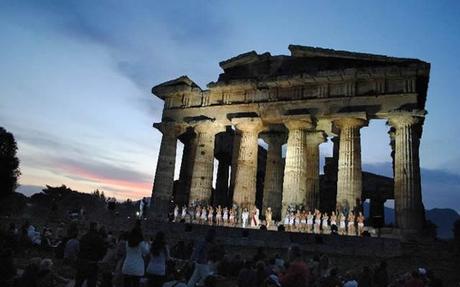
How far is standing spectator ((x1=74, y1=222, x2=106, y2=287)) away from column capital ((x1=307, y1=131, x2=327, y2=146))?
21.6 metres

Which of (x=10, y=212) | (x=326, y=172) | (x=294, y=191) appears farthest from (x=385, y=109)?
(x=10, y=212)

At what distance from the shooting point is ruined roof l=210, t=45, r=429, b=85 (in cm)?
2400

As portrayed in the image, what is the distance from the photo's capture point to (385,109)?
2308 cm

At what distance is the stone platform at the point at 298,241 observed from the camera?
1728 centimetres

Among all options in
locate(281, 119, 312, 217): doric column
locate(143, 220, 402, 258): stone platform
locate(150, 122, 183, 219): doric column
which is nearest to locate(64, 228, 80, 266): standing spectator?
locate(143, 220, 402, 258): stone platform

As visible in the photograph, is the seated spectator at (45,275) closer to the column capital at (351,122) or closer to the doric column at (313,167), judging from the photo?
the column capital at (351,122)

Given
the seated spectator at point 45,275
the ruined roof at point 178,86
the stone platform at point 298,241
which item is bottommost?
the seated spectator at point 45,275

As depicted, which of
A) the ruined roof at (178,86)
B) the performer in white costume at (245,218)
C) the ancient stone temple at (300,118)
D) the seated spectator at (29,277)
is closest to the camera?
the seated spectator at (29,277)

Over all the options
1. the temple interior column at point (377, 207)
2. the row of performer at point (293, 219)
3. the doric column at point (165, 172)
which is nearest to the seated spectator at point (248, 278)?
the row of performer at point (293, 219)

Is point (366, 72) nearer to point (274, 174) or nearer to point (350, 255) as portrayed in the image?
point (274, 174)

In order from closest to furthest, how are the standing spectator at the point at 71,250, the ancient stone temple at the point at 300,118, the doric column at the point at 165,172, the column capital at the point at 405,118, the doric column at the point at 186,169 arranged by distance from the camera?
the standing spectator at the point at 71,250 < the column capital at the point at 405,118 < the ancient stone temple at the point at 300,118 < the doric column at the point at 165,172 < the doric column at the point at 186,169

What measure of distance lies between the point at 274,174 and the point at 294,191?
4.28m

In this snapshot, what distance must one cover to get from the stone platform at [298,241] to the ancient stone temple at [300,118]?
4470 millimetres

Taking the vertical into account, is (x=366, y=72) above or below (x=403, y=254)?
above
